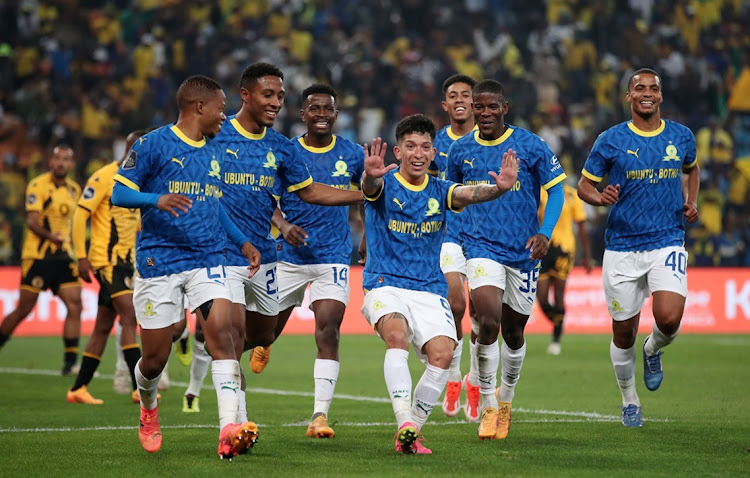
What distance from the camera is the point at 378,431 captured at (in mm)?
8750

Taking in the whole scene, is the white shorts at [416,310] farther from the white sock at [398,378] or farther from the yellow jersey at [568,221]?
the yellow jersey at [568,221]

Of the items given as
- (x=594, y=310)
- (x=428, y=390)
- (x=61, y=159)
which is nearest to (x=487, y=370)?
(x=428, y=390)

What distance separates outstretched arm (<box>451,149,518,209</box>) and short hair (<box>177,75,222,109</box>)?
182 centimetres

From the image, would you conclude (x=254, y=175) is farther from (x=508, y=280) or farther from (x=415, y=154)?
(x=508, y=280)

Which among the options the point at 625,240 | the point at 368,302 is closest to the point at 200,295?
the point at 368,302

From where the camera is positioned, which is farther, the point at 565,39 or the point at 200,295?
the point at 565,39

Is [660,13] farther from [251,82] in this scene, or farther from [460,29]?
[251,82]

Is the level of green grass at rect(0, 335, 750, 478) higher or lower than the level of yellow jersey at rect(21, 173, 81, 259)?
lower

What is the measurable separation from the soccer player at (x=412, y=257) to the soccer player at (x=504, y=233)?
102 cm

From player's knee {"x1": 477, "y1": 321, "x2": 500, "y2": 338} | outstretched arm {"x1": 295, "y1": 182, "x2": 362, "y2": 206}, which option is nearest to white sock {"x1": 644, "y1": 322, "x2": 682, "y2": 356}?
player's knee {"x1": 477, "y1": 321, "x2": 500, "y2": 338}

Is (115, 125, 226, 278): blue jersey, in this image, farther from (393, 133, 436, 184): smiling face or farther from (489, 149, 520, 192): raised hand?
(489, 149, 520, 192): raised hand

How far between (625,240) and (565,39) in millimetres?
19150

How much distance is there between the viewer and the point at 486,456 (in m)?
7.34

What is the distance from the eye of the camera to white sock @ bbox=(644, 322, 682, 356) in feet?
29.4
